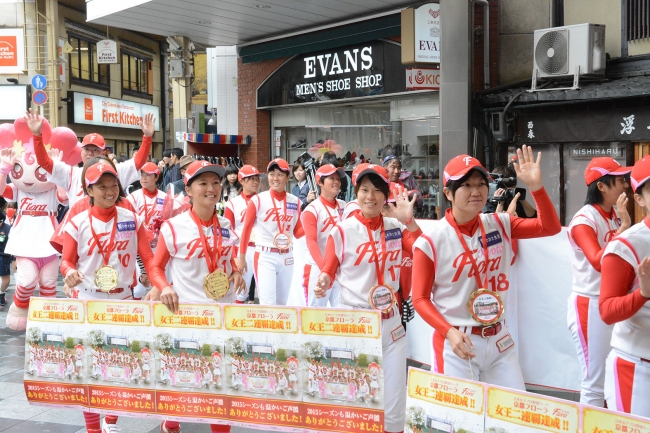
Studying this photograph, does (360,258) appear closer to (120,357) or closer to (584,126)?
(120,357)

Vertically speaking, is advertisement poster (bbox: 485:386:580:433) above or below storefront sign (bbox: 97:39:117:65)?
below

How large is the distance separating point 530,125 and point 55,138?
7.12 meters

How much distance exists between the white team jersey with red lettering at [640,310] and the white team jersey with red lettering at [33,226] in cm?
607

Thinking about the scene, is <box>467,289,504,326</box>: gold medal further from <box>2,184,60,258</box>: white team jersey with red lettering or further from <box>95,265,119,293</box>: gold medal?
<box>2,184,60,258</box>: white team jersey with red lettering

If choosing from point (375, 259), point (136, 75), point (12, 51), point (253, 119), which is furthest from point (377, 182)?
point (136, 75)

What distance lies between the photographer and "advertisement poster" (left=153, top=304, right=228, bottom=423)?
4.52 m

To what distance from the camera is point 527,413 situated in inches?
120

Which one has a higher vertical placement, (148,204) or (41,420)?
(148,204)

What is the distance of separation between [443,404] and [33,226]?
19.8 ft

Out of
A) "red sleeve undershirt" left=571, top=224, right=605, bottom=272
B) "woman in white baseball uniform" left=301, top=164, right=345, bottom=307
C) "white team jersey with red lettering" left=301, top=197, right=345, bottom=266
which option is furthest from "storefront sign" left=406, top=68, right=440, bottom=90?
"red sleeve undershirt" left=571, top=224, right=605, bottom=272

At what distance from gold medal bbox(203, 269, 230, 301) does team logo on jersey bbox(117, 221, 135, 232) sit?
898mm

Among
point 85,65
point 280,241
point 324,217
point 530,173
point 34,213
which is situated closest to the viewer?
point 530,173

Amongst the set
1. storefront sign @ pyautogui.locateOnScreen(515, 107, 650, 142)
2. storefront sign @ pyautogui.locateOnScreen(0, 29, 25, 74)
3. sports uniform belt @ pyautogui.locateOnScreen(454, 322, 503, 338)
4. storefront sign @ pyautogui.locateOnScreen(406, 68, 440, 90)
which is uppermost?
storefront sign @ pyautogui.locateOnScreen(0, 29, 25, 74)

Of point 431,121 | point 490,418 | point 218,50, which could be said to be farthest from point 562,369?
point 218,50
